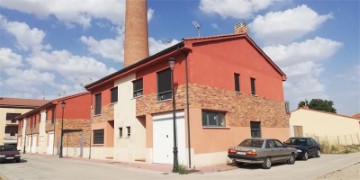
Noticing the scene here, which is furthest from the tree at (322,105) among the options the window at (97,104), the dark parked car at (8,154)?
the dark parked car at (8,154)

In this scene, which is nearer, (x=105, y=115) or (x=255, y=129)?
(x=255, y=129)

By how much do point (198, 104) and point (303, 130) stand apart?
24586mm

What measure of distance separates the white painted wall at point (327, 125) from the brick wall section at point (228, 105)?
51.1 ft

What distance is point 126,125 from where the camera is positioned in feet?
68.8

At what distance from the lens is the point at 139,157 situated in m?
19.9

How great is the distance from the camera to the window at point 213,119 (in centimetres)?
1652

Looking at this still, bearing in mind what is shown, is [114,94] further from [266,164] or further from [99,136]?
[266,164]

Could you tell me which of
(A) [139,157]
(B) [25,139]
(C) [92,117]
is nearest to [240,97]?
(A) [139,157]

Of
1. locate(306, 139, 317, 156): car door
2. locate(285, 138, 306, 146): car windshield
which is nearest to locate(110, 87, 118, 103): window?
locate(285, 138, 306, 146): car windshield

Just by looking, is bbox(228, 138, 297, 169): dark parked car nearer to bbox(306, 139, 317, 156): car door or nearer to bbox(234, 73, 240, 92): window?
bbox(306, 139, 317, 156): car door

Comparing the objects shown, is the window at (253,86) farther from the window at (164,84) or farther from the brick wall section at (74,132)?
the brick wall section at (74,132)

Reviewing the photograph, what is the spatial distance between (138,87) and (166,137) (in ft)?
15.2

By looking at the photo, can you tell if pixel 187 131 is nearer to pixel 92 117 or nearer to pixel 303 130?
pixel 92 117

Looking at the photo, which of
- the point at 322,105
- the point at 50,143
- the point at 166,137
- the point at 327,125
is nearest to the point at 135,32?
the point at 50,143
